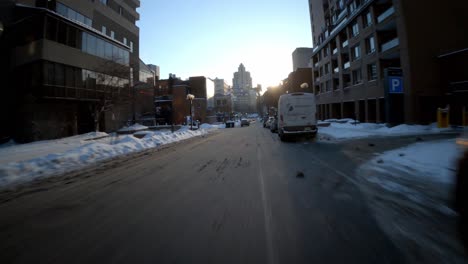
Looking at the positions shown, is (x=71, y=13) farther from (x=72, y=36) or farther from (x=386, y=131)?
(x=386, y=131)

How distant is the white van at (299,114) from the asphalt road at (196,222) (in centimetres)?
844

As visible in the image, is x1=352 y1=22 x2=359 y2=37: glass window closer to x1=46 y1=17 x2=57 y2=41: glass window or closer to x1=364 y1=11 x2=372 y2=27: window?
x1=364 y1=11 x2=372 y2=27: window

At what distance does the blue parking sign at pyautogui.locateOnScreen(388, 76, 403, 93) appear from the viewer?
20.2m

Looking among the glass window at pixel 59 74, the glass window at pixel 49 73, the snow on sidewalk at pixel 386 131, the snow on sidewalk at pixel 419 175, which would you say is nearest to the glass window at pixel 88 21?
the glass window at pixel 59 74

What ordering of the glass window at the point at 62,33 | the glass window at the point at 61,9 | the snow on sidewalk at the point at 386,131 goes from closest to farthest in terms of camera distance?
1. the snow on sidewalk at the point at 386,131
2. the glass window at the point at 62,33
3. the glass window at the point at 61,9

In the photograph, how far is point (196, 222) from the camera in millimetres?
3154

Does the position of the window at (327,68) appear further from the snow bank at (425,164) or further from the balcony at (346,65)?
the snow bank at (425,164)

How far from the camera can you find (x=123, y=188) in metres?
5.02

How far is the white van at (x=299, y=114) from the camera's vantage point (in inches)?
546

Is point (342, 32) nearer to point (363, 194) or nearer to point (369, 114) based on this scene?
point (369, 114)

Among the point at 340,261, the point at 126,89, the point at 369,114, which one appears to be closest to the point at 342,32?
the point at 369,114


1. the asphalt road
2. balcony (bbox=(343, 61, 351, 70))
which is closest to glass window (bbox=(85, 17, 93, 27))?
the asphalt road

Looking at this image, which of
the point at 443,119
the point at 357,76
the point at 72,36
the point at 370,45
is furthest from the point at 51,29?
the point at 357,76

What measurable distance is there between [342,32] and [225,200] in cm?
3856
